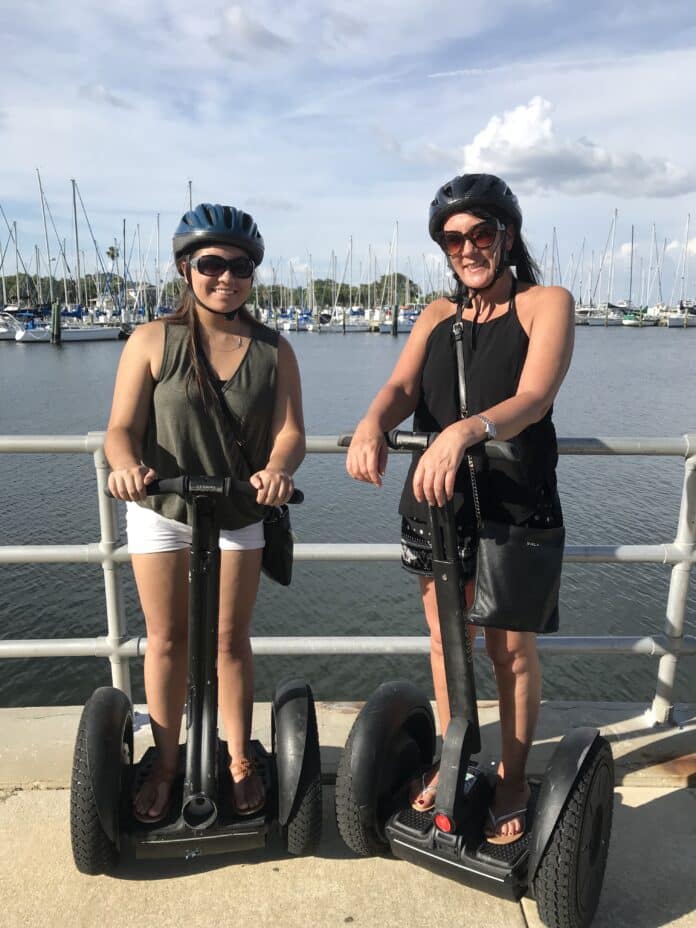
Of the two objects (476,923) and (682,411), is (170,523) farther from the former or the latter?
(682,411)

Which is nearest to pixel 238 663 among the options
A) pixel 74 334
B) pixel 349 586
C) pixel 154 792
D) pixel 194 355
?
pixel 154 792

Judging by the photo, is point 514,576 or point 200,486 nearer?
point 200,486

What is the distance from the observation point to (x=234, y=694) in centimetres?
242

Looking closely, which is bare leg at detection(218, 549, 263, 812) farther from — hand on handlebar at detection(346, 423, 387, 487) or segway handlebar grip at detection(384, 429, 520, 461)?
segway handlebar grip at detection(384, 429, 520, 461)

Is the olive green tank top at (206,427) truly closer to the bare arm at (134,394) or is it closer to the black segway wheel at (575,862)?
the bare arm at (134,394)

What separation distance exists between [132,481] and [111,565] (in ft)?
3.02

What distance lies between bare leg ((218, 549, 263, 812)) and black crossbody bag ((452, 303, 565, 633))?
705 millimetres

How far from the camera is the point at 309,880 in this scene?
7.48ft

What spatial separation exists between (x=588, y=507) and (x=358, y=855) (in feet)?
28.0

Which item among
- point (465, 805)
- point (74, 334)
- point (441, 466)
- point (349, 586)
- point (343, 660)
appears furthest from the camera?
point (74, 334)

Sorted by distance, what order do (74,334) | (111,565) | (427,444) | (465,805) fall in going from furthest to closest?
(74,334) < (111,565) < (465,805) < (427,444)

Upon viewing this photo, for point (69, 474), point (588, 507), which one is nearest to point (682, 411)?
point (588, 507)

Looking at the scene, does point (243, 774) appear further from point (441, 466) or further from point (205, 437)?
point (441, 466)

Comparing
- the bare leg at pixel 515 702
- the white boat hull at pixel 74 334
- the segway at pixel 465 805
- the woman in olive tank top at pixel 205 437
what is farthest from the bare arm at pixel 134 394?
the white boat hull at pixel 74 334
